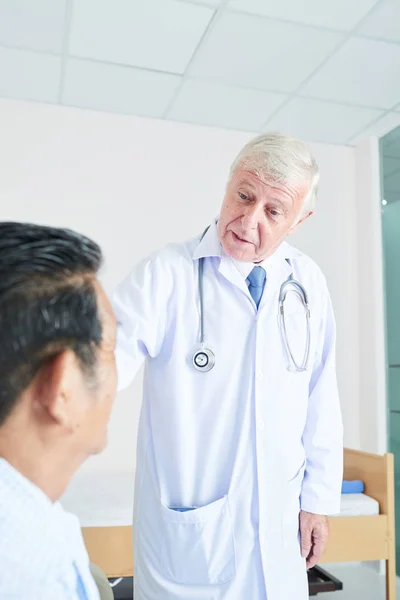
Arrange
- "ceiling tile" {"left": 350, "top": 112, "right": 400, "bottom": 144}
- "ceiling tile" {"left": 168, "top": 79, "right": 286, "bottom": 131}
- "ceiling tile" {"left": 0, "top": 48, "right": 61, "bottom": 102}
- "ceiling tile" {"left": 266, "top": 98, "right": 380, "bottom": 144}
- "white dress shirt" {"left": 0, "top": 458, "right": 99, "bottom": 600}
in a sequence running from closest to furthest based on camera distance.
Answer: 1. "white dress shirt" {"left": 0, "top": 458, "right": 99, "bottom": 600}
2. "ceiling tile" {"left": 0, "top": 48, "right": 61, "bottom": 102}
3. "ceiling tile" {"left": 168, "top": 79, "right": 286, "bottom": 131}
4. "ceiling tile" {"left": 266, "top": 98, "right": 380, "bottom": 144}
5. "ceiling tile" {"left": 350, "top": 112, "right": 400, "bottom": 144}

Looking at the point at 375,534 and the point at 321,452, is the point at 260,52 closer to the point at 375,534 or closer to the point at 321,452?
the point at 321,452

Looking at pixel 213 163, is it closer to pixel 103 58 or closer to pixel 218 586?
pixel 103 58

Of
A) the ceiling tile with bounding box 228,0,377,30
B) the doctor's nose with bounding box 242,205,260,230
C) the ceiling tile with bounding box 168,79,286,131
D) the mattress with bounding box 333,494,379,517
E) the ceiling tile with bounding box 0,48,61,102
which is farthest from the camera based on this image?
the ceiling tile with bounding box 168,79,286,131

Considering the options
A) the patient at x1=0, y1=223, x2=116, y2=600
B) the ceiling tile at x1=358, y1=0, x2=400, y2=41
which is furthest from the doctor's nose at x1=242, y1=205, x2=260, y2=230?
the ceiling tile at x1=358, y1=0, x2=400, y2=41

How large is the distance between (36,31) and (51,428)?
94.2 inches

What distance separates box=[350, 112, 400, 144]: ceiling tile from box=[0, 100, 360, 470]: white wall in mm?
259

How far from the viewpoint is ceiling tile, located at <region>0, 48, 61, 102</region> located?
271cm

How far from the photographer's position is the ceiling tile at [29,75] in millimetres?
2713

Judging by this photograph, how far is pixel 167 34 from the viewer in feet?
8.11

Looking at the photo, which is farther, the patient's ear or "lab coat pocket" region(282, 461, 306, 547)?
"lab coat pocket" region(282, 461, 306, 547)

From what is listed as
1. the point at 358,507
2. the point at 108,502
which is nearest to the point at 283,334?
the point at 108,502

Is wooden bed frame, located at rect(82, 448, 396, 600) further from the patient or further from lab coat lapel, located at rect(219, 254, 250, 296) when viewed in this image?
the patient

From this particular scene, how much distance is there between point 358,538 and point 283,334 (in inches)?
63.5

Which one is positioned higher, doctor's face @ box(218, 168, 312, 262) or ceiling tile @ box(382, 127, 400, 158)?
ceiling tile @ box(382, 127, 400, 158)
